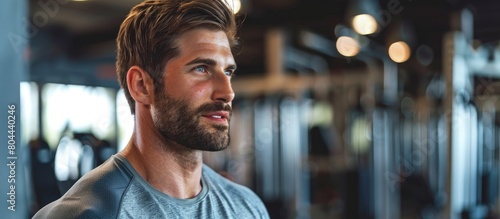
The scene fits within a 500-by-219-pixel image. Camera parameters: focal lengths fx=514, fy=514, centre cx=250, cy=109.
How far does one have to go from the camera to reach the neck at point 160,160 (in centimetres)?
133

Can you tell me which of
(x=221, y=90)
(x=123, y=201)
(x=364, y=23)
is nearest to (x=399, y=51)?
(x=364, y=23)

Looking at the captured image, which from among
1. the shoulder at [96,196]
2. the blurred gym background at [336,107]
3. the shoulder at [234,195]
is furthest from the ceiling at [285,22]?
the shoulder at [96,196]

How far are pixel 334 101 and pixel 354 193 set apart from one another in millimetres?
1345

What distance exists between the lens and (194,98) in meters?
1.30

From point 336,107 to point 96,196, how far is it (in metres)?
5.53

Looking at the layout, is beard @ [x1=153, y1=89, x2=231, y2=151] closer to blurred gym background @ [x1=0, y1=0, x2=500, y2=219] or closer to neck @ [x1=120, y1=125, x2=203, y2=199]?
neck @ [x1=120, y1=125, x2=203, y2=199]

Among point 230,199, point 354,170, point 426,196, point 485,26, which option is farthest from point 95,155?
point 426,196

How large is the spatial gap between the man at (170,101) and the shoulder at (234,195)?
0.12 m

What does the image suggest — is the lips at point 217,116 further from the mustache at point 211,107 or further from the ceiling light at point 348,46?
the ceiling light at point 348,46

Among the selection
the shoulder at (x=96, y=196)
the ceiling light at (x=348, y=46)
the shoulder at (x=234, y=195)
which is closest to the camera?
the shoulder at (x=96, y=196)

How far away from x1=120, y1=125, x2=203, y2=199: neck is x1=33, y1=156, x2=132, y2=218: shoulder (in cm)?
6

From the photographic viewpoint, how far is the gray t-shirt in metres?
1.17

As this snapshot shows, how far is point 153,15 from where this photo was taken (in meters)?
1.30

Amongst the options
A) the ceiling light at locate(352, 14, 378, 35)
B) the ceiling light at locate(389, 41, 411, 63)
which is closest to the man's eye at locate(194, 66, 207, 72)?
the ceiling light at locate(352, 14, 378, 35)
